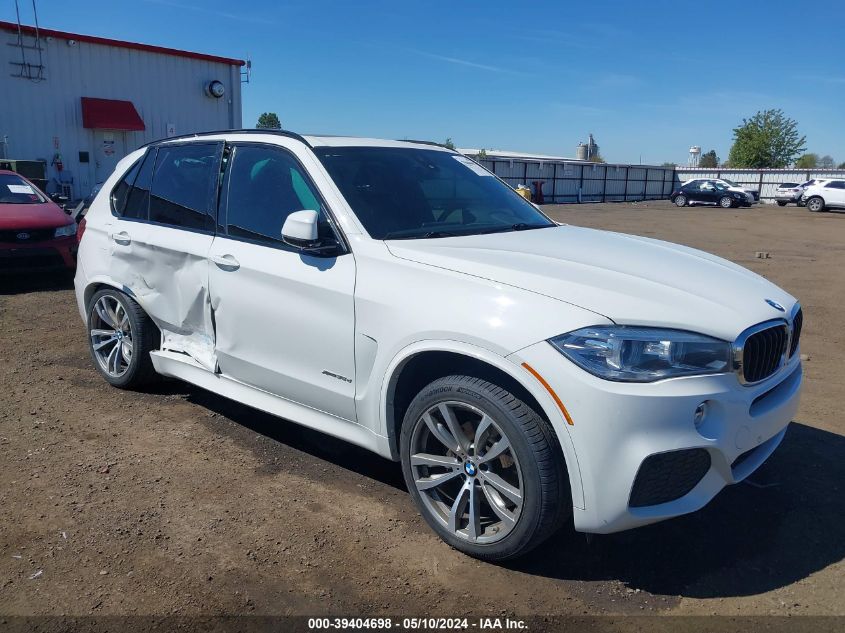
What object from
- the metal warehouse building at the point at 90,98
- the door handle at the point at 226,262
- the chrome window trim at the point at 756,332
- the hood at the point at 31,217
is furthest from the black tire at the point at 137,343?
the metal warehouse building at the point at 90,98

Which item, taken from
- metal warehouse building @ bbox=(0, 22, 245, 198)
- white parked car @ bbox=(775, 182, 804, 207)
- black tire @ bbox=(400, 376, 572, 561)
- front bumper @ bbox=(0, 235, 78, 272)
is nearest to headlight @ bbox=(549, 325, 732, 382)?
black tire @ bbox=(400, 376, 572, 561)

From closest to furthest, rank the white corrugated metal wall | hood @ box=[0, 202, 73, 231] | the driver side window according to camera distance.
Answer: the driver side window → hood @ box=[0, 202, 73, 231] → the white corrugated metal wall

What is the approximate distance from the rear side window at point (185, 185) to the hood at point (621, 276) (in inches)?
61.4

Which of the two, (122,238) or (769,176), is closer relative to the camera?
(122,238)

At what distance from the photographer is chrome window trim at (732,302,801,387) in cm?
280

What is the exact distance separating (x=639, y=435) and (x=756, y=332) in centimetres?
77

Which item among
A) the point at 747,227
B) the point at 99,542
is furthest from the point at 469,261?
the point at 747,227

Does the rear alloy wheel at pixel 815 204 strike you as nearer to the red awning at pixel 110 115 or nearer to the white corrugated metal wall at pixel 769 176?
the white corrugated metal wall at pixel 769 176

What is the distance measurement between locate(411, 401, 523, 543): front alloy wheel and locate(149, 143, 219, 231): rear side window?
79.2 inches

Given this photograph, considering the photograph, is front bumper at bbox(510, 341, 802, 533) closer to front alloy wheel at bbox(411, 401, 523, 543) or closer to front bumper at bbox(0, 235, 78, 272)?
front alloy wheel at bbox(411, 401, 523, 543)

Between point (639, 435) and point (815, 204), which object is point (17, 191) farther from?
point (815, 204)

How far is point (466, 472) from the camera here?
3.08 m

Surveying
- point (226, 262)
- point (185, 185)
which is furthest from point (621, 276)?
point (185, 185)

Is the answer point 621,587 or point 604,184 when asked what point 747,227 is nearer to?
A: point 604,184
